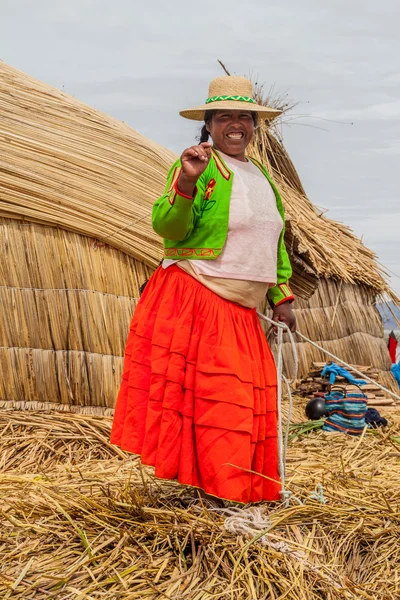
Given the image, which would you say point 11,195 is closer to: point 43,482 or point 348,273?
point 43,482

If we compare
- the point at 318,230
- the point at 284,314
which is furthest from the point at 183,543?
the point at 318,230

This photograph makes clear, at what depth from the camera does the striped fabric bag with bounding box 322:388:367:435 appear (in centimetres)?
574

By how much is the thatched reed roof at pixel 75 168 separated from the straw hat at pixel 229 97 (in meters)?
1.49

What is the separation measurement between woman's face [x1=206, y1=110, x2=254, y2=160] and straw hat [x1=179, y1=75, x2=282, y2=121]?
40mm

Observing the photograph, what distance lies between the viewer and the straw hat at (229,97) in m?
3.19

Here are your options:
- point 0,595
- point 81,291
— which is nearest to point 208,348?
point 0,595

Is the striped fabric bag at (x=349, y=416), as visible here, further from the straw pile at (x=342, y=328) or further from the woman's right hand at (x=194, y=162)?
the woman's right hand at (x=194, y=162)

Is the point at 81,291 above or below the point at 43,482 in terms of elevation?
above

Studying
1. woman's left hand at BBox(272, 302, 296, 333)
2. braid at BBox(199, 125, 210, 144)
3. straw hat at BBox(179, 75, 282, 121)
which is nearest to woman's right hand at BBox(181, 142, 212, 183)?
straw hat at BBox(179, 75, 282, 121)

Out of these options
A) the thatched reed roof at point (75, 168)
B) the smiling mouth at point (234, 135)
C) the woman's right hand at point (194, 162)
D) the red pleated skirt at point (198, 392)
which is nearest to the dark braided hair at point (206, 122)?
the smiling mouth at point (234, 135)

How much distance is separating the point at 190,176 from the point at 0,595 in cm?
142

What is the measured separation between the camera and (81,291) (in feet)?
15.4

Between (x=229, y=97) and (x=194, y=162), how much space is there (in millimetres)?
472

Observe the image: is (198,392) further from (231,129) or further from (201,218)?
(231,129)
